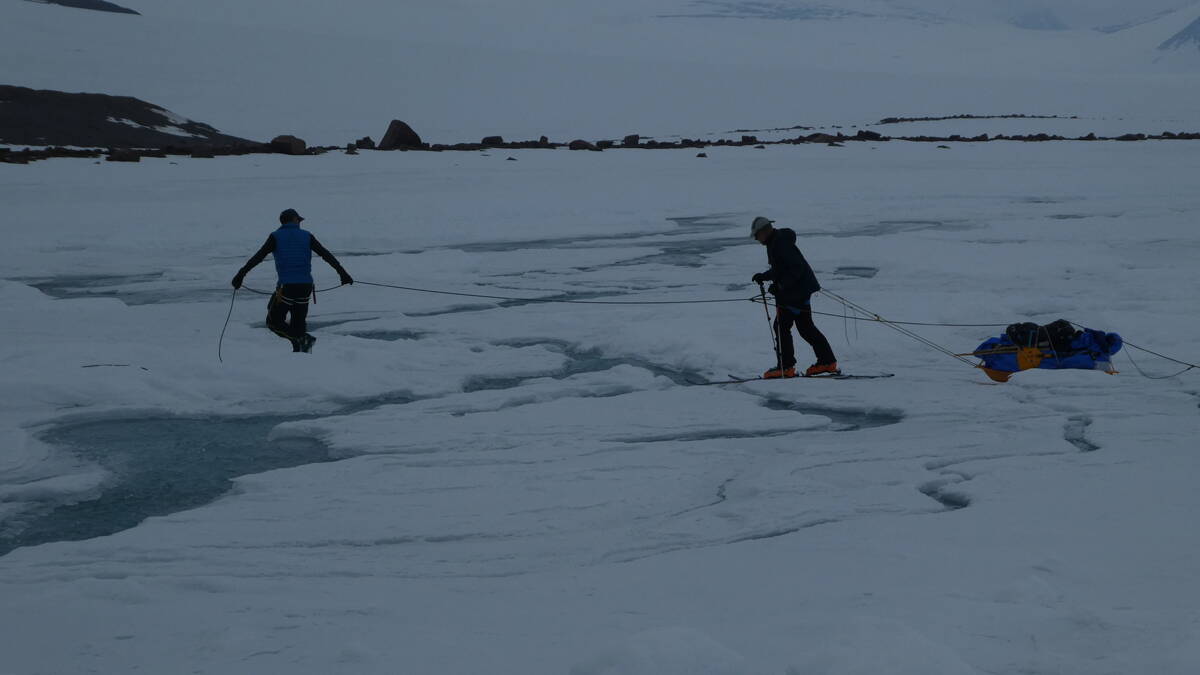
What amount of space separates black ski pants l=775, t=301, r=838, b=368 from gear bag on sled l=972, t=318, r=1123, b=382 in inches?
45.2

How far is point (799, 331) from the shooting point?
7848mm

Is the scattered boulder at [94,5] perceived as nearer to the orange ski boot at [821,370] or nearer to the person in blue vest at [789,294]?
the person in blue vest at [789,294]

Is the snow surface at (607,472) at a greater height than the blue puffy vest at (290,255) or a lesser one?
lesser

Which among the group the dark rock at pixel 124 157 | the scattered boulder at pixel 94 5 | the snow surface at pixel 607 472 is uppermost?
Answer: the scattered boulder at pixel 94 5

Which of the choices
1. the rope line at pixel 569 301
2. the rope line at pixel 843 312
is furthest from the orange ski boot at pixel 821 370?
the rope line at pixel 569 301

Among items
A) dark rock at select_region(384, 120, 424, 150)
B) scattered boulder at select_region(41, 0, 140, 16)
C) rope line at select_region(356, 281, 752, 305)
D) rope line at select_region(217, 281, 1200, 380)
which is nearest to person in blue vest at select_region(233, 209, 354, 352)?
rope line at select_region(217, 281, 1200, 380)

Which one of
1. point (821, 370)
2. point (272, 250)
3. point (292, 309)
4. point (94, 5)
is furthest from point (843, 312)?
point (94, 5)

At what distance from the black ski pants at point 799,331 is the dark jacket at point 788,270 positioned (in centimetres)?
7

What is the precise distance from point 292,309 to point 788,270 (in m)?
3.91

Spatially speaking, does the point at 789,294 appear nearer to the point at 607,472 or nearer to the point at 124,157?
the point at 607,472

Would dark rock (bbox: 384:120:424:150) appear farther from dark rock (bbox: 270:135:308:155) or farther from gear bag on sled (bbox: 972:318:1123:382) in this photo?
gear bag on sled (bbox: 972:318:1123:382)

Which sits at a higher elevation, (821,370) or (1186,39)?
(1186,39)

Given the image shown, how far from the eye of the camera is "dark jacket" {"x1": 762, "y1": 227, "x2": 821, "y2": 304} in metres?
7.69

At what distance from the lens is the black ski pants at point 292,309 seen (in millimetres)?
8477
